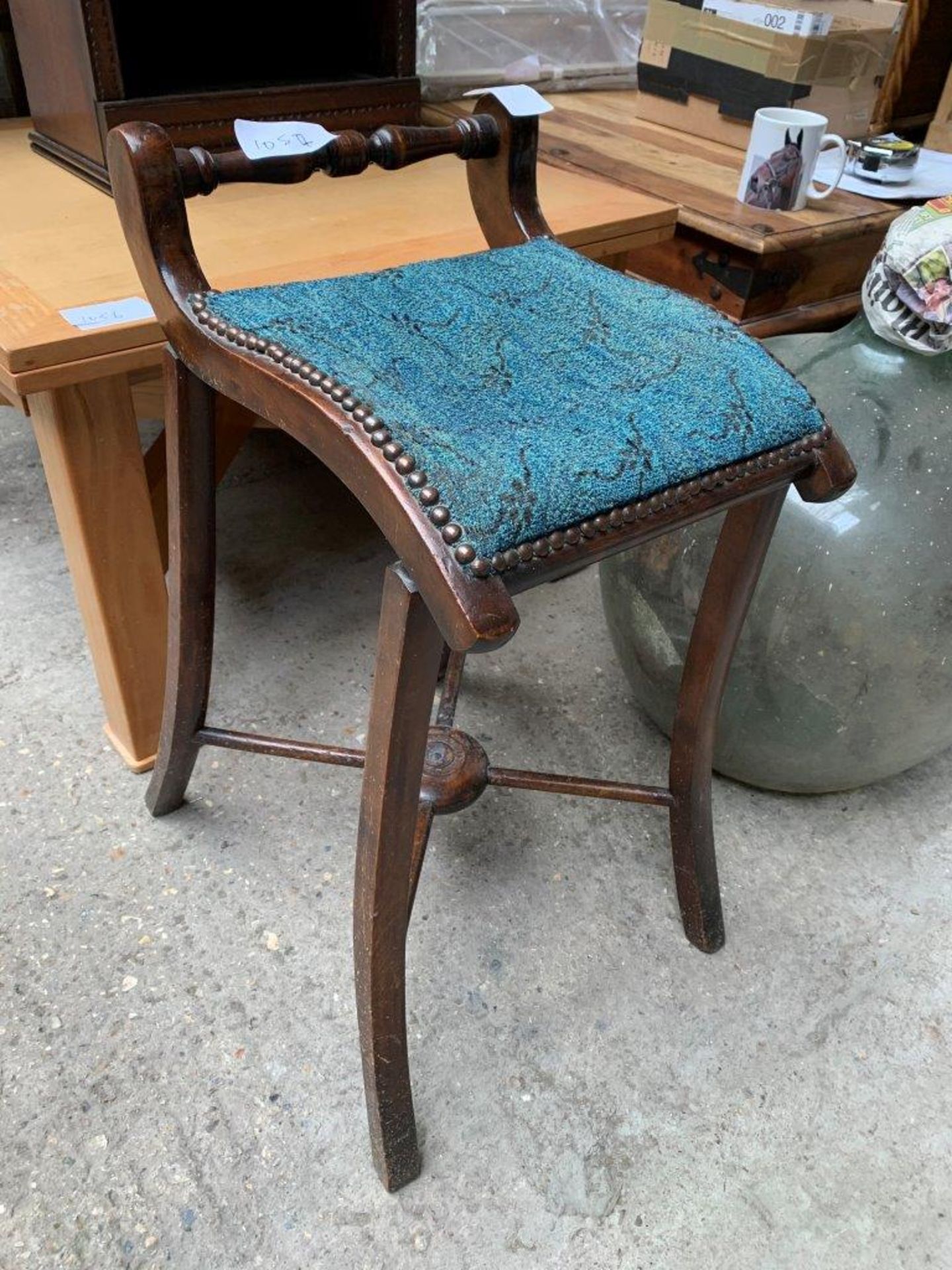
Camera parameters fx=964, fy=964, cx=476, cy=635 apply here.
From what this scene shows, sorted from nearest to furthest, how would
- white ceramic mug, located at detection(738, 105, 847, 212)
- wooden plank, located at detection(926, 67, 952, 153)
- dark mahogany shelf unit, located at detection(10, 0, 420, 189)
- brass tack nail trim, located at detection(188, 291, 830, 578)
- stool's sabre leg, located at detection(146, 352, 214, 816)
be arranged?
brass tack nail trim, located at detection(188, 291, 830, 578) < stool's sabre leg, located at detection(146, 352, 214, 816) < dark mahogany shelf unit, located at detection(10, 0, 420, 189) < white ceramic mug, located at detection(738, 105, 847, 212) < wooden plank, located at detection(926, 67, 952, 153)

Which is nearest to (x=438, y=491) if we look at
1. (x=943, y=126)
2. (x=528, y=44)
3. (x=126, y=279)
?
(x=126, y=279)

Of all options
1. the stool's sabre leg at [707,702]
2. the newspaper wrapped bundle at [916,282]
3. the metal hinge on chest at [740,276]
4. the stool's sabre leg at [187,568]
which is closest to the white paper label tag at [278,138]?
the stool's sabre leg at [187,568]

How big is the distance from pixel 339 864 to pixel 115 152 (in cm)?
73

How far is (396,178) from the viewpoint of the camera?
1276 mm

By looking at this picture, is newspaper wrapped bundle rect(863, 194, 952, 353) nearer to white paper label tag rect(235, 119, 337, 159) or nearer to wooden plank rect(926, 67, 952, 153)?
white paper label tag rect(235, 119, 337, 159)

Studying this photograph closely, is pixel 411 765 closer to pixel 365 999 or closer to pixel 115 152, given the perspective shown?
pixel 365 999

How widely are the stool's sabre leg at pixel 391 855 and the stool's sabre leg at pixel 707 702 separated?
0.96 ft

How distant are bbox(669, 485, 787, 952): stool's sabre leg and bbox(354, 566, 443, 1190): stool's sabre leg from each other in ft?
0.96

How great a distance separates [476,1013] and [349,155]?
78 cm

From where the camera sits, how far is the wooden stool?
553 millimetres

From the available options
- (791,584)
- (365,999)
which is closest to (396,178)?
(791,584)

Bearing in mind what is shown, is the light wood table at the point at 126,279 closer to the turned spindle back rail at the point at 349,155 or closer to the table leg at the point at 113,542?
the table leg at the point at 113,542

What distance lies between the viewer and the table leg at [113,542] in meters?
0.90

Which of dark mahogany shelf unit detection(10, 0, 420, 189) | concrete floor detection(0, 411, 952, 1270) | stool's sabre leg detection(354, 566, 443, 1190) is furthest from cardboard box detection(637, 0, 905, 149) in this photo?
stool's sabre leg detection(354, 566, 443, 1190)
